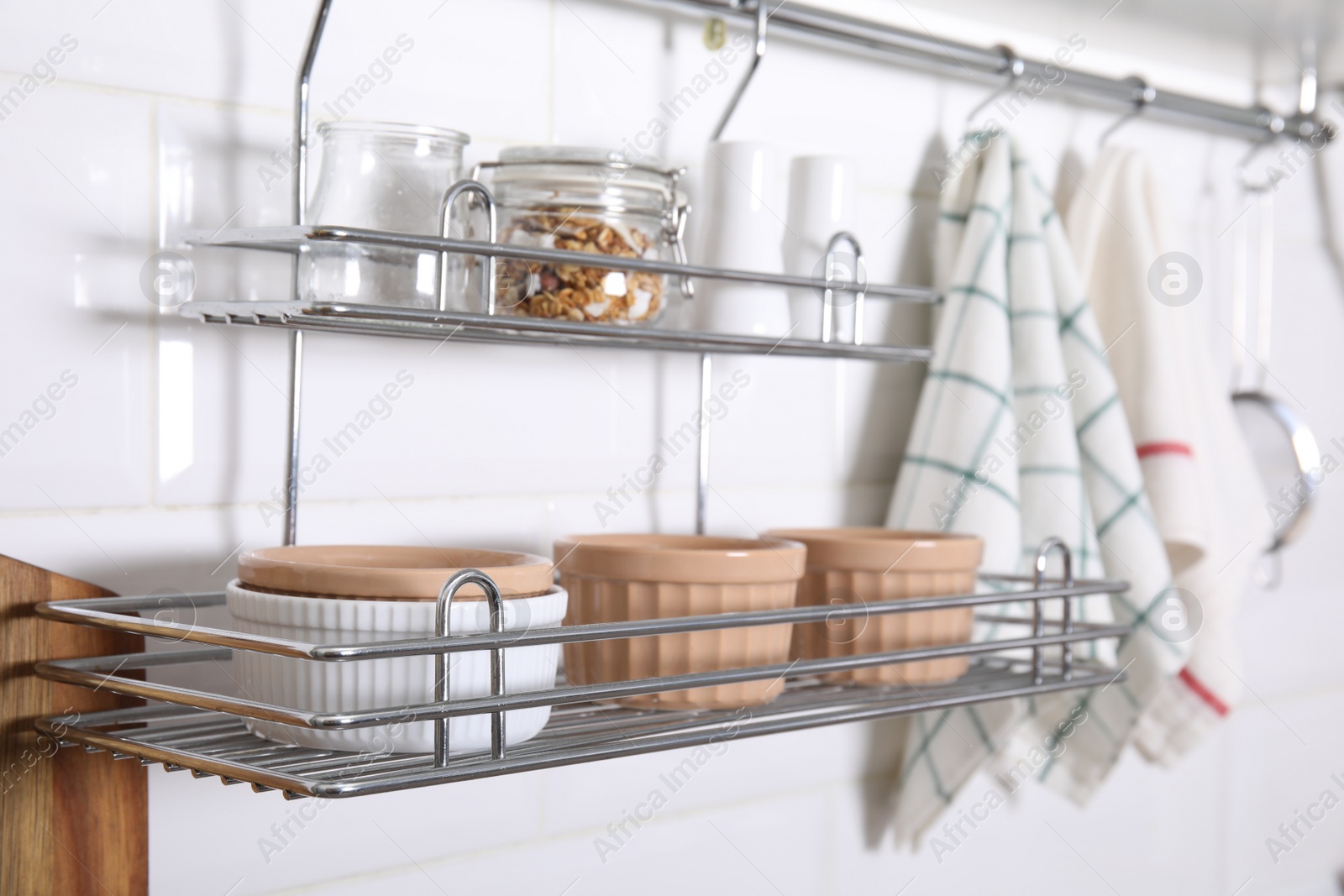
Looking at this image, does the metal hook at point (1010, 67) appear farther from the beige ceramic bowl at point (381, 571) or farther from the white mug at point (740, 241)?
the beige ceramic bowl at point (381, 571)

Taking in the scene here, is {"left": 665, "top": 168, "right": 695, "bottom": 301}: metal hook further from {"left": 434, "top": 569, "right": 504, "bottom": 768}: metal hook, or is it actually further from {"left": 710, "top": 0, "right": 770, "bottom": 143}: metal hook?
{"left": 434, "top": 569, "right": 504, "bottom": 768}: metal hook

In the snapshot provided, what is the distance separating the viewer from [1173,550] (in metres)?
0.84

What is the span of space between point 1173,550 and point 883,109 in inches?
14.1

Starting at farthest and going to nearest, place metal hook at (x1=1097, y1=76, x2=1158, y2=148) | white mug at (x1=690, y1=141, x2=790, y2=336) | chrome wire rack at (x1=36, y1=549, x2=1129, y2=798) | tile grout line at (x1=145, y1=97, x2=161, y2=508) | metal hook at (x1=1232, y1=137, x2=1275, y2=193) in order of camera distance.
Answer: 1. metal hook at (x1=1232, y1=137, x2=1275, y2=193)
2. metal hook at (x1=1097, y1=76, x2=1158, y2=148)
3. white mug at (x1=690, y1=141, x2=790, y2=336)
4. tile grout line at (x1=145, y1=97, x2=161, y2=508)
5. chrome wire rack at (x1=36, y1=549, x2=1129, y2=798)

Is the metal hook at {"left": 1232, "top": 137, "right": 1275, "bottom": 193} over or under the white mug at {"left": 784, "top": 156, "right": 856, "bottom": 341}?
over

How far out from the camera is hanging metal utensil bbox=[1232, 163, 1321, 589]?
3.39ft

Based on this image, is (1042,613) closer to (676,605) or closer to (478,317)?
(676,605)

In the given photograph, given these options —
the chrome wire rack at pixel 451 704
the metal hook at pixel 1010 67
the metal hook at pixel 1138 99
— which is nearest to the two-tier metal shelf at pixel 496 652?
the chrome wire rack at pixel 451 704

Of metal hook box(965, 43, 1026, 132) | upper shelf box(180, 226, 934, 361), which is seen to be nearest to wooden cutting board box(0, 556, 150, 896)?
upper shelf box(180, 226, 934, 361)

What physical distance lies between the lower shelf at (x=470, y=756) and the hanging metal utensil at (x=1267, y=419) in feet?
1.64

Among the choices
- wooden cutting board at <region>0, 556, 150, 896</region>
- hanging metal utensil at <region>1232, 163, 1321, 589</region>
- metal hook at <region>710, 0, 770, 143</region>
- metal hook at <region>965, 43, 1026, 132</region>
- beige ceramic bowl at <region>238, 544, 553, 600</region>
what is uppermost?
metal hook at <region>965, 43, 1026, 132</region>

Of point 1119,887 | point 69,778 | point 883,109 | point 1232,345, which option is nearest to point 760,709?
point 69,778

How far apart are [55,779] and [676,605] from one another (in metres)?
0.26

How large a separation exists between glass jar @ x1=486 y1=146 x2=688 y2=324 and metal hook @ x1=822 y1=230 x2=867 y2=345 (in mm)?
106
